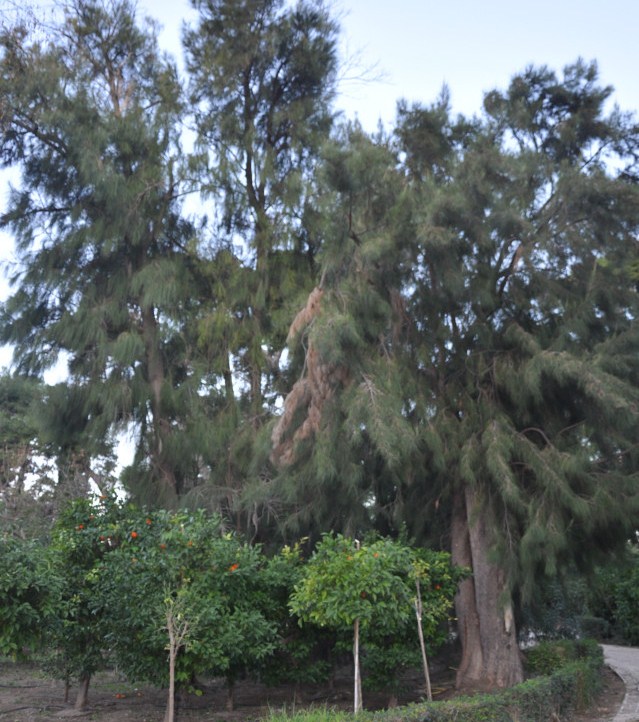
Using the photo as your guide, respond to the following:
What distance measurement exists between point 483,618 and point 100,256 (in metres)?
8.30

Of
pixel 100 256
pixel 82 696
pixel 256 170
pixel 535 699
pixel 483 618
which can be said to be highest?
pixel 256 170

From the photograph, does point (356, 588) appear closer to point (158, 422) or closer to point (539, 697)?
point (539, 697)

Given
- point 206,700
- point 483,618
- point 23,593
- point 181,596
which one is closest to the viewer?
point 23,593

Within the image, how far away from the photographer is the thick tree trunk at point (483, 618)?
37.2 feet

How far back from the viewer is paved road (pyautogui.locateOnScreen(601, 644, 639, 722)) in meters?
10.3

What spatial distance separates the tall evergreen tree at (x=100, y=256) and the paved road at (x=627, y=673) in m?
7.19

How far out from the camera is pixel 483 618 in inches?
461

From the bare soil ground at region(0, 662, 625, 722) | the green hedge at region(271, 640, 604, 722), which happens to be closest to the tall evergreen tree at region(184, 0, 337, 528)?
the bare soil ground at region(0, 662, 625, 722)

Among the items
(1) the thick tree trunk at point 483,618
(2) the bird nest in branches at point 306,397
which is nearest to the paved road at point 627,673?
(1) the thick tree trunk at point 483,618

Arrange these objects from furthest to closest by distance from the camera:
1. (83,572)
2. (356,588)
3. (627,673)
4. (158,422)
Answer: (627,673) → (158,422) → (83,572) → (356,588)

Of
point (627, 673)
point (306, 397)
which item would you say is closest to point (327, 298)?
point (306, 397)

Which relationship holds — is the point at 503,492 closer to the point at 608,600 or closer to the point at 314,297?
the point at 314,297

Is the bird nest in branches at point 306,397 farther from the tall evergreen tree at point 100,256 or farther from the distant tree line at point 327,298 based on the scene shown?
the tall evergreen tree at point 100,256

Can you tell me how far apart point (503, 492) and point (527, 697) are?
2.66 meters
